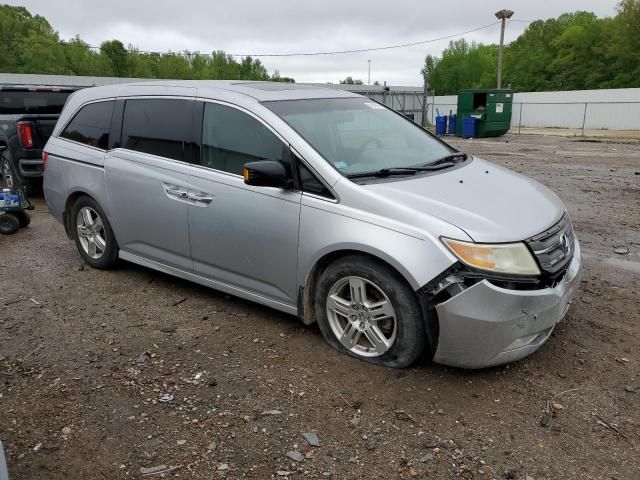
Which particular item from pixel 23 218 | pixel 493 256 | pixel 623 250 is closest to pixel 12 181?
pixel 23 218

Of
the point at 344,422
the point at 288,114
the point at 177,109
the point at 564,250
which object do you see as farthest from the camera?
the point at 177,109

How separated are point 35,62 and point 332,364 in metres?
58.7

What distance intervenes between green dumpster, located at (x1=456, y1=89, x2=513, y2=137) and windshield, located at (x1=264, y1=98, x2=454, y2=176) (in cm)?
2212

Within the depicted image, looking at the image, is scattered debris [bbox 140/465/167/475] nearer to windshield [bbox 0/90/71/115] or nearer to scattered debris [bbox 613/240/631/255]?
scattered debris [bbox 613/240/631/255]

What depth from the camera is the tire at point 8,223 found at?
270 inches

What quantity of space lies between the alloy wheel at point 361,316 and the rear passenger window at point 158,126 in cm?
177

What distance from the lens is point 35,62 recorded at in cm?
5244

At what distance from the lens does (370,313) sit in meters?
3.43

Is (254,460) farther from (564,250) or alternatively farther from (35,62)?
(35,62)

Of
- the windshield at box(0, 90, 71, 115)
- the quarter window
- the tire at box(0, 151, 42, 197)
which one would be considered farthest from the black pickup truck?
the quarter window

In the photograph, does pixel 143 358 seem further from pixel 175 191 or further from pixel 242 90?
pixel 242 90

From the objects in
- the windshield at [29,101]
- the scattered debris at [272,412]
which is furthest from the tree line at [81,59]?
the scattered debris at [272,412]

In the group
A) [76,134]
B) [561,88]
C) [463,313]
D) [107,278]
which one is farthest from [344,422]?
[561,88]

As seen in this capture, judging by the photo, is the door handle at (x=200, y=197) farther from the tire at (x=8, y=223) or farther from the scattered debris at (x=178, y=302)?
the tire at (x=8, y=223)
